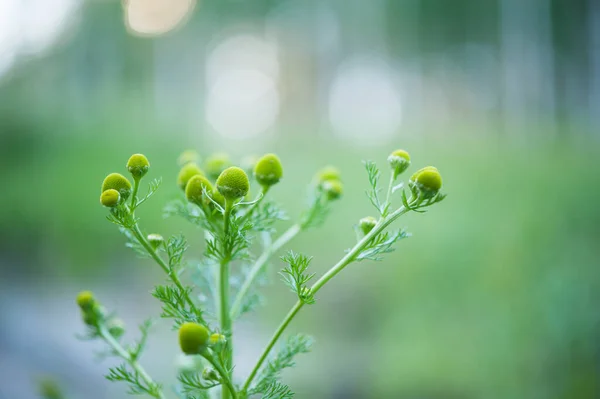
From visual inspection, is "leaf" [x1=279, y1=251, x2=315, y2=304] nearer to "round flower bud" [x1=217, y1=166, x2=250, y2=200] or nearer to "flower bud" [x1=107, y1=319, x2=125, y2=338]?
"round flower bud" [x1=217, y1=166, x2=250, y2=200]

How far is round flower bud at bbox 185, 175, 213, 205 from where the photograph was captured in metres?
0.37

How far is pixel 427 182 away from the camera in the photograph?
13.7 inches

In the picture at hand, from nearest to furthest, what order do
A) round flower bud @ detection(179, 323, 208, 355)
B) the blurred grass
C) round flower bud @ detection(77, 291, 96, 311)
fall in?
round flower bud @ detection(179, 323, 208, 355) → round flower bud @ detection(77, 291, 96, 311) → the blurred grass

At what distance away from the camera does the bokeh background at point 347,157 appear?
120 centimetres

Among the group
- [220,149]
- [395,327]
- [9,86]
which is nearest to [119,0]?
[9,86]

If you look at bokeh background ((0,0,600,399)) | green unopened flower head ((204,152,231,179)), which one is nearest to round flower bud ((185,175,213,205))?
green unopened flower head ((204,152,231,179))

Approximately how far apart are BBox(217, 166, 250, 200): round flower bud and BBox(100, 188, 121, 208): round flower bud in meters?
0.06

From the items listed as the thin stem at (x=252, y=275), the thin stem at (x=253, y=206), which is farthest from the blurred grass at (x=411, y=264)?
the thin stem at (x=253, y=206)

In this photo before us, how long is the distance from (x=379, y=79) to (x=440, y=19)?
0.24 m

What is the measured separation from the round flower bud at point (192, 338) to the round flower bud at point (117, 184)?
0.10 meters

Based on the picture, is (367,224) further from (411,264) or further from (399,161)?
(411,264)

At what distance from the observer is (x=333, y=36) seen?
145cm

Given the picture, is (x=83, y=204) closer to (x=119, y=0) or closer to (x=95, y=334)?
(x=119, y=0)

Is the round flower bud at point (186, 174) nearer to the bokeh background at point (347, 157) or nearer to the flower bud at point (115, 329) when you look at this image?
the flower bud at point (115, 329)
